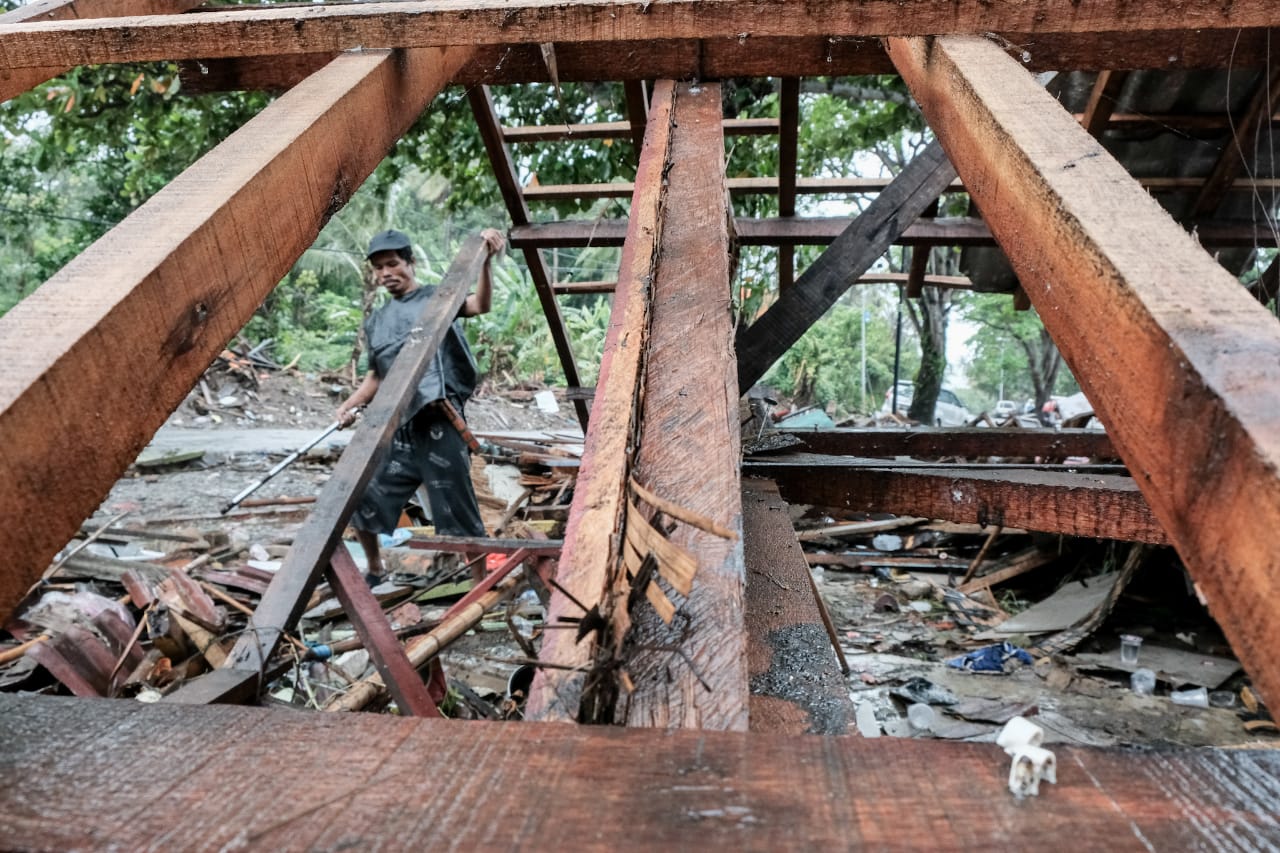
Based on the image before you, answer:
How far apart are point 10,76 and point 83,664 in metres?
2.30

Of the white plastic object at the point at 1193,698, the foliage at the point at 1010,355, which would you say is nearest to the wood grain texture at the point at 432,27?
the white plastic object at the point at 1193,698

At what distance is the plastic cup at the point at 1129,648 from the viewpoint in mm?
4359

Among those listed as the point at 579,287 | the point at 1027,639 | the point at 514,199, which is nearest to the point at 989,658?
the point at 1027,639

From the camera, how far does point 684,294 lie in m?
1.37

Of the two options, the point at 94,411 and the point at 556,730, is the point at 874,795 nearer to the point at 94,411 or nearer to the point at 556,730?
the point at 556,730

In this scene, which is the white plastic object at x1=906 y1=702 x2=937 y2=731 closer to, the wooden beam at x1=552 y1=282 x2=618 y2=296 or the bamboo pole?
the bamboo pole

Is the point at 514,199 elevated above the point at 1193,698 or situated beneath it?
elevated above

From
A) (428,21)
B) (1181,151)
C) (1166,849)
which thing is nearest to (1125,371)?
(1166,849)

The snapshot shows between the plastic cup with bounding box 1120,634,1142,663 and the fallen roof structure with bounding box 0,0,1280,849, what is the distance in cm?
341

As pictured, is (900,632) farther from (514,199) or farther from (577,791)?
(577,791)

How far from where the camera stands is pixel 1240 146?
3.94 metres

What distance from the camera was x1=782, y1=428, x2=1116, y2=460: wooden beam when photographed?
14.3ft

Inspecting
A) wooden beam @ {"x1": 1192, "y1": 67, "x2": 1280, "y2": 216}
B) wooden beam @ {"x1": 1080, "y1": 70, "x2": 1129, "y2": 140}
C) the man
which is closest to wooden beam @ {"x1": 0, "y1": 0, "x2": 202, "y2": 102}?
the man

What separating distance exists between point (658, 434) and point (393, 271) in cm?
386
